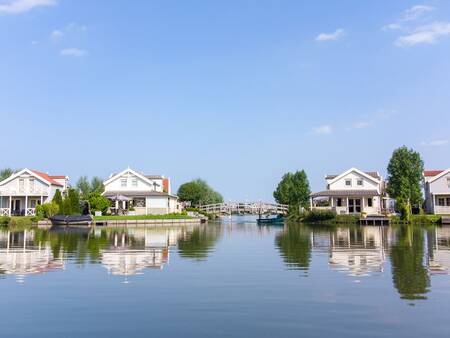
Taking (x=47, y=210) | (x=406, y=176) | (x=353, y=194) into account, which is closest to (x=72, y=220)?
(x=47, y=210)

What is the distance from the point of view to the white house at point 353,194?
5769cm

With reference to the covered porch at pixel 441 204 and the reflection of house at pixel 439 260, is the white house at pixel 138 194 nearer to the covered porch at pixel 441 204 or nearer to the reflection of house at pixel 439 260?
the covered porch at pixel 441 204

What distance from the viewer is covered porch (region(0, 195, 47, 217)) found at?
5812 centimetres

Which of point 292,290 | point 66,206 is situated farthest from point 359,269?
point 66,206

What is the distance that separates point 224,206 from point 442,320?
2707 inches

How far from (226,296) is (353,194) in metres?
49.1

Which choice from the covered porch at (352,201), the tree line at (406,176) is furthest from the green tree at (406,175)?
the covered porch at (352,201)

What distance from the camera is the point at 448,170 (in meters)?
57.1

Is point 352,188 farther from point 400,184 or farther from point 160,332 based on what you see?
Result: point 160,332

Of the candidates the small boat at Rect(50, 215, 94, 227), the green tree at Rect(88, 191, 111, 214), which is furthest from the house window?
the small boat at Rect(50, 215, 94, 227)

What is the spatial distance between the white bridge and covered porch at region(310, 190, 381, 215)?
13.2m

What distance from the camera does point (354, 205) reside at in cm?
5903

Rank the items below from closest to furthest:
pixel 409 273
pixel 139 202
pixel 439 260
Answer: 1. pixel 409 273
2. pixel 439 260
3. pixel 139 202

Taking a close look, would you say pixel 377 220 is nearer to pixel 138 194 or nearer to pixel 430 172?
pixel 430 172
